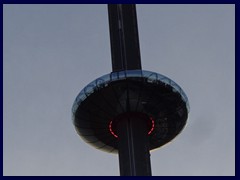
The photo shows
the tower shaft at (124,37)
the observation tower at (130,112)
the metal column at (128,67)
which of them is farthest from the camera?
the tower shaft at (124,37)

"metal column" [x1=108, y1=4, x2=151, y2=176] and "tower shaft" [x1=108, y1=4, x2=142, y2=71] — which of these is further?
"tower shaft" [x1=108, y1=4, x2=142, y2=71]

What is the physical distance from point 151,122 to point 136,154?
3.38 m

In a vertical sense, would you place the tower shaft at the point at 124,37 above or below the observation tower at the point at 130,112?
above

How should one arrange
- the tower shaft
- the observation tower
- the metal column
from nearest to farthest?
the metal column, the observation tower, the tower shaft

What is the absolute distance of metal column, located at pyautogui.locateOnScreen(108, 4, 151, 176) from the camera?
1303 inches

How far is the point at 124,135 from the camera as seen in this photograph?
34.5 meters

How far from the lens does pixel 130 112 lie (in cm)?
3506

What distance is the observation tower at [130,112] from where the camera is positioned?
3362cm

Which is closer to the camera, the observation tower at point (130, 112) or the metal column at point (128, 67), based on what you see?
the metal column at point (128, 67)

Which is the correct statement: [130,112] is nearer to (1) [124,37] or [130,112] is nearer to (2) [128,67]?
(2) [128,67]

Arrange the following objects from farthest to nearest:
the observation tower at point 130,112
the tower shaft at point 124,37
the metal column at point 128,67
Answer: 1. the tower shaft at point 124,37
2. the observation tower at point 130,112
3. the metal column at point 128,67

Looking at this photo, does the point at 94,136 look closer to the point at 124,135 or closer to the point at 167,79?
the point at 124,135

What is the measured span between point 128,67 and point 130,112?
4034 millimetres
